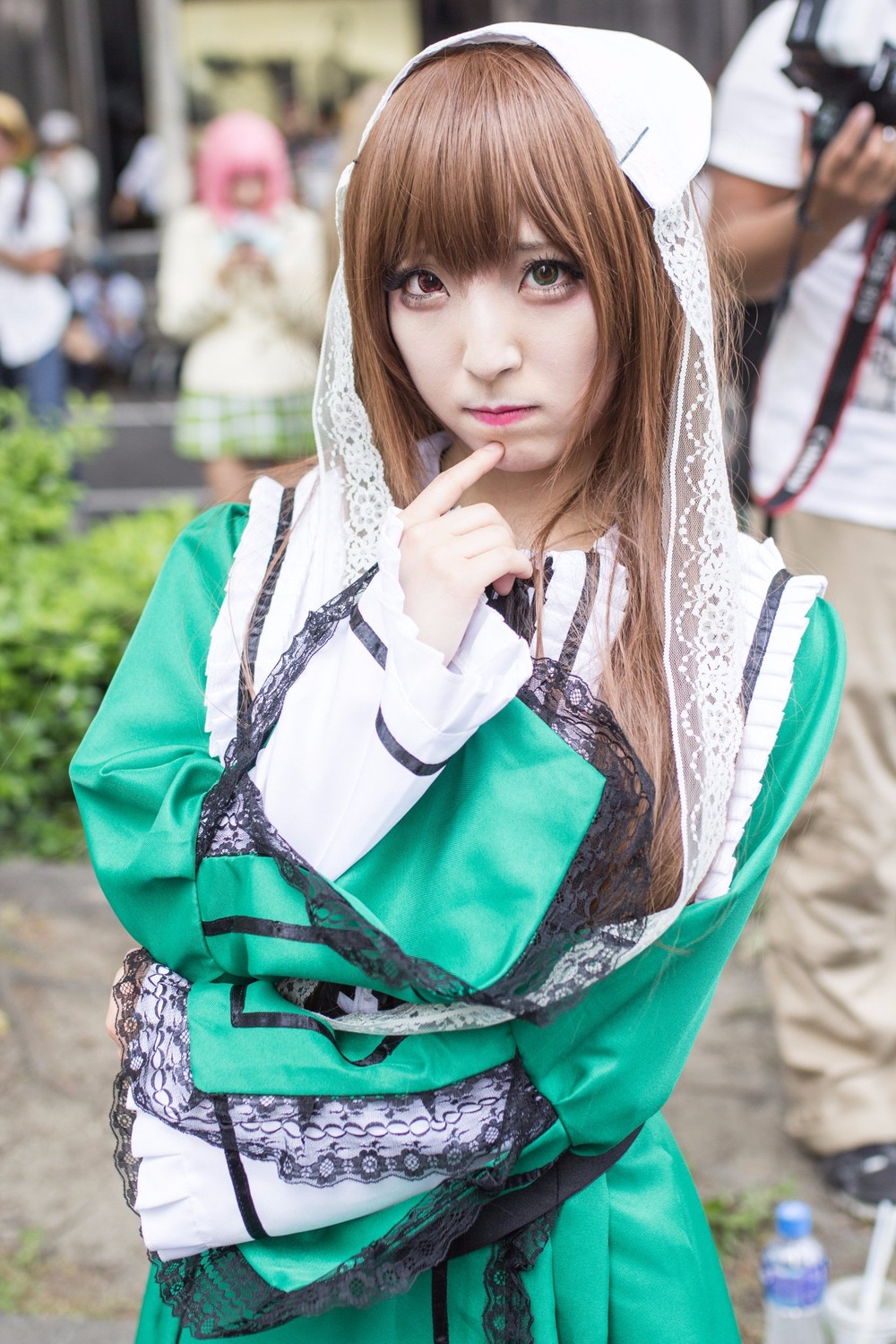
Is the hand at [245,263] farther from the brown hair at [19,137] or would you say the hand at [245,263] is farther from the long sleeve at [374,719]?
the long sleeve at [374,719]

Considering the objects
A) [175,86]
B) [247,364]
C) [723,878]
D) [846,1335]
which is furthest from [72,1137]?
[175,86]

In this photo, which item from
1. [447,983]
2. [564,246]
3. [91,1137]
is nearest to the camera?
[447,983]

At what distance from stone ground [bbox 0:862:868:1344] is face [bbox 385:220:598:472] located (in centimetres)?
171

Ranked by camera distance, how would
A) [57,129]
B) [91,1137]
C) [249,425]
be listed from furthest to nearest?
1. [57,129]
2. [249,425]
3. [91,1137]

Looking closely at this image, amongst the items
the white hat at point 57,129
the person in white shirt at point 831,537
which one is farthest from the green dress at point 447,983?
the white hat at point 57,129

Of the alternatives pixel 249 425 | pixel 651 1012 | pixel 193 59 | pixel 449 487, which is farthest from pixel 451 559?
pixel 193 59

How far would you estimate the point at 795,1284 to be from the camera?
2047 mm

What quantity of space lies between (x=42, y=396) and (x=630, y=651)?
222 inches

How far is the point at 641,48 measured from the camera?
1.35m

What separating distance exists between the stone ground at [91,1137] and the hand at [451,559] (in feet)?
5.31

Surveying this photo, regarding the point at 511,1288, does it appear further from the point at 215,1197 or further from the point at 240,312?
the point at 240,312

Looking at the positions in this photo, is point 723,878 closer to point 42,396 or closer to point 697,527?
point 697,527

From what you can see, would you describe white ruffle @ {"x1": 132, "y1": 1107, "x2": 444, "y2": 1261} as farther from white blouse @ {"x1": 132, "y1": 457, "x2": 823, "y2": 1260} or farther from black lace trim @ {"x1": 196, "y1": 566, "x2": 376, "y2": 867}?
black lace trim @ {"x1": 196, "y1": 566, "x2": 376, "y2": 867}

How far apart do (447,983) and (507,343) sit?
1.92ft
